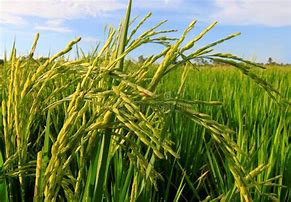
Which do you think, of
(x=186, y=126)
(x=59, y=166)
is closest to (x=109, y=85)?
(x=59, y=166)

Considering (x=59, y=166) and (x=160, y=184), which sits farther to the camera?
(x=160, y=184)

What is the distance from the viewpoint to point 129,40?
0.65 metres

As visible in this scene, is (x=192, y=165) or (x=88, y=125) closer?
(x=88, y=125)

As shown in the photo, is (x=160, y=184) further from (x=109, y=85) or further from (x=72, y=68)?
(x=72, y=68)

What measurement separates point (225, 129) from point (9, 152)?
484 millimetres

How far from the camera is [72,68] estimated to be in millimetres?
563

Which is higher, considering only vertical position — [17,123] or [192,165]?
[17,123]

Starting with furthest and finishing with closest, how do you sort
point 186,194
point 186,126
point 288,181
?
1. point 186,126
2. point 186,194
3. point 288,181

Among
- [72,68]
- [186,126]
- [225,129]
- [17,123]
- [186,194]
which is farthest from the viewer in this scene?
[186,126]

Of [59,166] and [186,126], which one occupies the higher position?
[59,166]

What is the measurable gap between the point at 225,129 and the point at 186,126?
1.44 meters

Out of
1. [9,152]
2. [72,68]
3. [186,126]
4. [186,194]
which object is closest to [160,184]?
[186,194]

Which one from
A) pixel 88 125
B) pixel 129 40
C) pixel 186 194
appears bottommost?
pixel 186 194

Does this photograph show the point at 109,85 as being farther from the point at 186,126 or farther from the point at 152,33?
the point at 186,126
